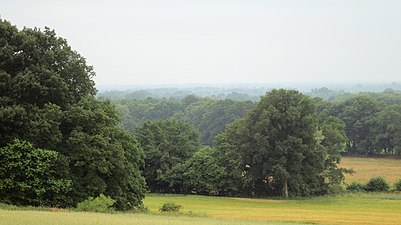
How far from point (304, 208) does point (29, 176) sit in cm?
2712

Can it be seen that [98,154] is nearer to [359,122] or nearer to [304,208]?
[304,208]

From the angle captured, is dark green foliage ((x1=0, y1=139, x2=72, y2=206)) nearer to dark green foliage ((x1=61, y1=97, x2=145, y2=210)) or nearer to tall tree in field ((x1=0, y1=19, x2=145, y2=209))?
tall tree in field ((x1=0, y1=19, x2=145, y2=209))

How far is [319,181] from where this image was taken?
69.6 metres

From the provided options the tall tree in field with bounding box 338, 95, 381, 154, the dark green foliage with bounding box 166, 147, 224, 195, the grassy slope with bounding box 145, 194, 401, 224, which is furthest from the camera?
the tall tree in field with bounding box 338, 95, 381, 154

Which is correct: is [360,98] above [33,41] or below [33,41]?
below

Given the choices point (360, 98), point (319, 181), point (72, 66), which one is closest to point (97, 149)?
point (72, 66)

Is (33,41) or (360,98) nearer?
(33,41)

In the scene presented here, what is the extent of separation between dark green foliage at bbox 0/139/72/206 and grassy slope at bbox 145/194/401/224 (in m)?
10.7

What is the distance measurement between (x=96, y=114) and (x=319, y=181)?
36.7 metres

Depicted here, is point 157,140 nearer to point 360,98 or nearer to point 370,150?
point 370,150

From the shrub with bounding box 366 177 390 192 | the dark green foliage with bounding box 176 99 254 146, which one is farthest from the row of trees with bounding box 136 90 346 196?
the dark green foliage with bounding box 176 99 254 146

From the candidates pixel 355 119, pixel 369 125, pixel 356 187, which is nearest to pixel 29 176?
pixel 356 187

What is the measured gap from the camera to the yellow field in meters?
87.0

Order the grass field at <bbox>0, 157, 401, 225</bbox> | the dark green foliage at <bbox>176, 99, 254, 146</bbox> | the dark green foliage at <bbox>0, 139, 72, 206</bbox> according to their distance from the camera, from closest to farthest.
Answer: the grass field at <bbox>0, 157, 401, 225</bbox>
the dark green foliage at <bbox>0, 139, 72, 206</bbox>
the dark green foliage at <bbox>176, 99, 254, 146</bbox>
